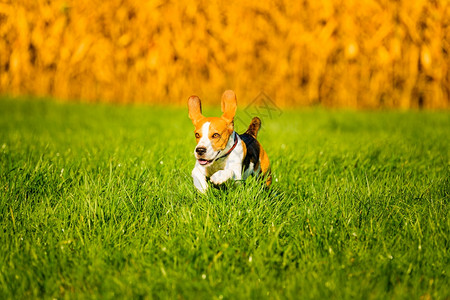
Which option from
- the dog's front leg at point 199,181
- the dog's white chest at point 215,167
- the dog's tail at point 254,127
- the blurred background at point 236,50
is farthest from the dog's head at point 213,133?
the blurred background at point 236,50

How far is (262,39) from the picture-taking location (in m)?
8.35

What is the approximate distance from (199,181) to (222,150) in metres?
0.28

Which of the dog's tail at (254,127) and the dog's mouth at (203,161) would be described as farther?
the dog's tail at (254,127)

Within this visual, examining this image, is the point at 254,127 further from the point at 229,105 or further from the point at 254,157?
the point at 229,105

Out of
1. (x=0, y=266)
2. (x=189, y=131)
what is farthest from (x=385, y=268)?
(x=189, y=131)

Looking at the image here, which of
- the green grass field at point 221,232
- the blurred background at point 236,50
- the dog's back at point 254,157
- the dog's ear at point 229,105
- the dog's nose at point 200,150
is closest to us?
the green grass field at point 221,232

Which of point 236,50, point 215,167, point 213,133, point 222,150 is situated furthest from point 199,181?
point 236,50

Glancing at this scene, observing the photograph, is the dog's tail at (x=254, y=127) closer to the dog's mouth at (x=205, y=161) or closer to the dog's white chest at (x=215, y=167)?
the dog's white chest at (x=215, y=167)

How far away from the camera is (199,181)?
8.57ft

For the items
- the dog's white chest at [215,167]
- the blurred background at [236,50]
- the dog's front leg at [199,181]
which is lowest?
the dog's front leg at [199,181]

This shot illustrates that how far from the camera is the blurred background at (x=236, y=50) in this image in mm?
8094

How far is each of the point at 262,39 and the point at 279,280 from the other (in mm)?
6761

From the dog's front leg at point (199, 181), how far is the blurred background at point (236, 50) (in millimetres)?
5848

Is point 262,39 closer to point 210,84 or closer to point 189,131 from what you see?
point 210,84
